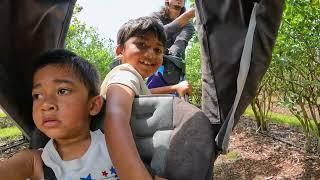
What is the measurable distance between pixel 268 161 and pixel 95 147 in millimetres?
5068

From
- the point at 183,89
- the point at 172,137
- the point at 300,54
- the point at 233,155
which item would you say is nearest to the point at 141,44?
the point at 183,89

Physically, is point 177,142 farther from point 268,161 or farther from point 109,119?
point 268,161

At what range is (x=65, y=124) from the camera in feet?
5.32

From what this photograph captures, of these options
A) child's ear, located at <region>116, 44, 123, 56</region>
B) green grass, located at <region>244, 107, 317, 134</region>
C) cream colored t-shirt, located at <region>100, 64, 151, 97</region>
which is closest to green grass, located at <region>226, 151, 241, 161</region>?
green grass, located at <region>244, 107, 317, 134</region>

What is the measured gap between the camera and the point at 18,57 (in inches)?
77.4

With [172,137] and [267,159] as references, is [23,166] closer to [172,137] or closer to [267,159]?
[172,137]

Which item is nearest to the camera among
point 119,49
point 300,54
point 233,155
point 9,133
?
point 119,49

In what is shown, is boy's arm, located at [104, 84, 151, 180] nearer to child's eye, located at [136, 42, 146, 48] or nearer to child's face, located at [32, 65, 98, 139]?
child's face, located at [32, 65, 98, 139]

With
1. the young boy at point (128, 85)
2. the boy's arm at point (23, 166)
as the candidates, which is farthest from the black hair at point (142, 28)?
the boy's arm at point (23, 166)

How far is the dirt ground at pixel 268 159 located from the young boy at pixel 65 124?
4443 mm

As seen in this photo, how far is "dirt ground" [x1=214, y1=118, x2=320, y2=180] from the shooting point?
19.3 feet

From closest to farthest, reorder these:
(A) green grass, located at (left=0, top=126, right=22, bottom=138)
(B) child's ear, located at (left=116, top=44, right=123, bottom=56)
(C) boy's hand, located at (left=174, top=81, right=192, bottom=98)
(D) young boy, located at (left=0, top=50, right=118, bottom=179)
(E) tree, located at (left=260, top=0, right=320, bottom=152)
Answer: (D) young boy, located at (left=0, top=50, right=118, bottom=179) < (B) child's ear, located at (left=116, top=44, right=123, bottom=56) < (C) boy's hand, located at (left=174, top=81, right=192, bottom=98) < (E) tree, located at (left=260, top=0, right=320, bottom=152) < (A) green grass, located at (left=0, top=126, right=22, bottom=138)

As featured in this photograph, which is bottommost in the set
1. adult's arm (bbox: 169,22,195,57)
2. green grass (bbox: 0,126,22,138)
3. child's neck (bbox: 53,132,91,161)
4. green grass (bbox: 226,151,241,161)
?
green grass (bbox: 226,151,241,161)

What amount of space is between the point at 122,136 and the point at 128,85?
10.1 inches
